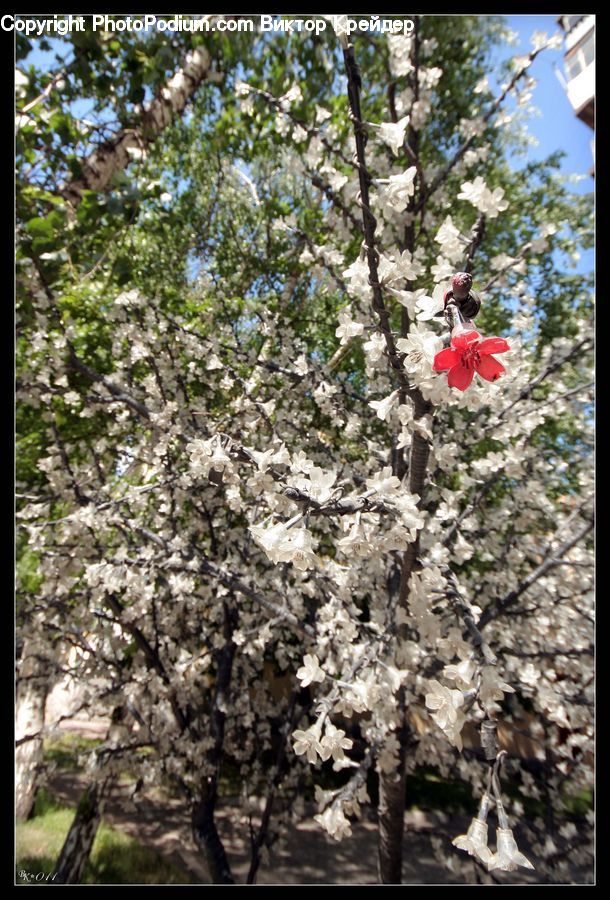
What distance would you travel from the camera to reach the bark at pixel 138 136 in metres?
3.44

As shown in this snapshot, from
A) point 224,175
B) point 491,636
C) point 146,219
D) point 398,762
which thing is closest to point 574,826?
point 491,636

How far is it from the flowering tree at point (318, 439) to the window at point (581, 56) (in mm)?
480

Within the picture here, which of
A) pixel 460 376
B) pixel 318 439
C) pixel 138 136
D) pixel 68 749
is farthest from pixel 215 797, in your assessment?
pixel 68 749

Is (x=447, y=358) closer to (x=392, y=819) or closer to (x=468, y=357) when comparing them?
(x=468, y=357)

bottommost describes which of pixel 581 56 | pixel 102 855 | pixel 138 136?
pixel 102 855

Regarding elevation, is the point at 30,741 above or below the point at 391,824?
below

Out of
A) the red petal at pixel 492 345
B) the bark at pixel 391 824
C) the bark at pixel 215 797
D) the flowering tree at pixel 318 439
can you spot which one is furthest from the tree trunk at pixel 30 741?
the red petal at pixel 492 345

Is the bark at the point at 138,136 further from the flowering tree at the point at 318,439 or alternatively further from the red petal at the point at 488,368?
the red petal at the point at 488,368

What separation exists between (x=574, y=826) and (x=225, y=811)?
4530 millimetres

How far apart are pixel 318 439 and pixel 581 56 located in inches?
135

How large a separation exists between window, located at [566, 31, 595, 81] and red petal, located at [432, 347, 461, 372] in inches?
114

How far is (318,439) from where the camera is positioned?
4.21m

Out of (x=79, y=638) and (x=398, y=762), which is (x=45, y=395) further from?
(x=398, y=762)

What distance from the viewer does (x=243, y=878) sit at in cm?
491
